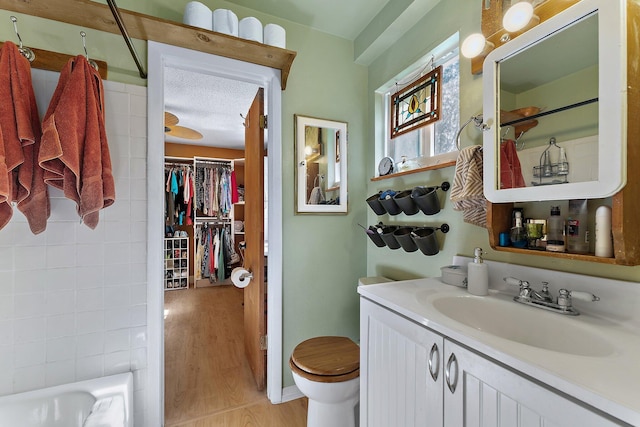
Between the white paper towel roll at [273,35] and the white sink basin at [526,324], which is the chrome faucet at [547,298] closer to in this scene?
the white sink basin at [526,324]

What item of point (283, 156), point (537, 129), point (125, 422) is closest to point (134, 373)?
point (125, 422)

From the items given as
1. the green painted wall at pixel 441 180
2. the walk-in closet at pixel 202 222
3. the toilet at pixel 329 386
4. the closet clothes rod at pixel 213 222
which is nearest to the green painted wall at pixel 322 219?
the green painted wall at pixel 441 180

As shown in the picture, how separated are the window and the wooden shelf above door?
2.59ft

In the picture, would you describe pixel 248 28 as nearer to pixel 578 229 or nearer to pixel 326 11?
pixel 326 11

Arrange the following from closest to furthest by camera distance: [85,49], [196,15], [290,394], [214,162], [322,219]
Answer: [85,49], [196,15], [290,394], [322,219], [214,162]

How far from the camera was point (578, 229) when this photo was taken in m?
0.80

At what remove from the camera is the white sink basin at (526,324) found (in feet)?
2.28

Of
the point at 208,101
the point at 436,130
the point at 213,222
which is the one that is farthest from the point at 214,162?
the point at 436,130

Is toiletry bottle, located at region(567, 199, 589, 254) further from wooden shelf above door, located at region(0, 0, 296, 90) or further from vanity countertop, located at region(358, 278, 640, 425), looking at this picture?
wooden shelf above door, located at region(0, 0, 296, 90)

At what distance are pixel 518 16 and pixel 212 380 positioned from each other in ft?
8.49

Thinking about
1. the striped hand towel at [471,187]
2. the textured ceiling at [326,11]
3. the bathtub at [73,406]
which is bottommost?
the bathtub at [73,406]

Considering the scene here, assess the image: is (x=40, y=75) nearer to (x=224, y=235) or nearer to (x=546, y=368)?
(x=546, y=368)

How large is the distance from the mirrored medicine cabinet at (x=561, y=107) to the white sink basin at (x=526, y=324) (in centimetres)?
37

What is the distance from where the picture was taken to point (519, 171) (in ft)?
3.04
